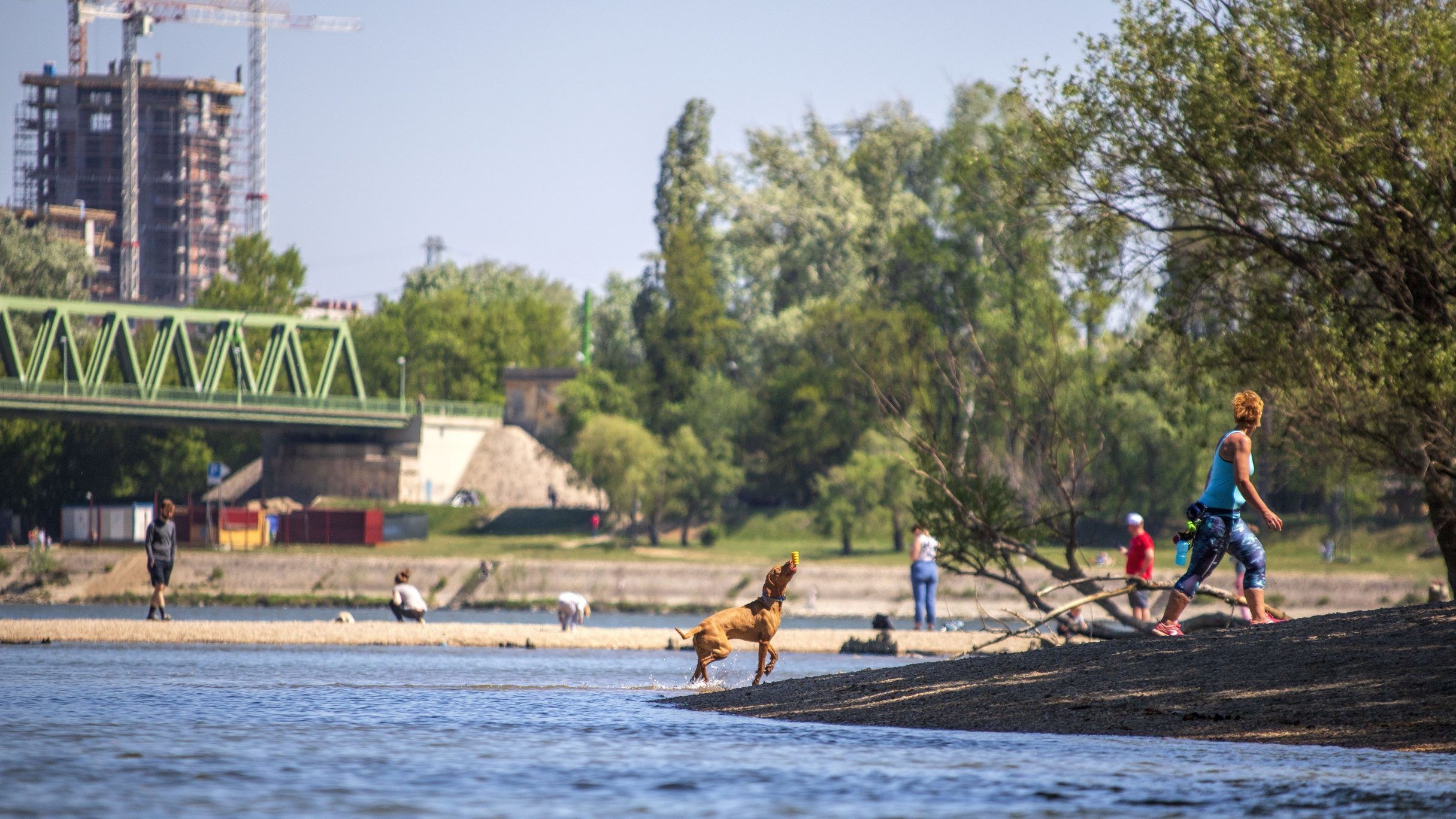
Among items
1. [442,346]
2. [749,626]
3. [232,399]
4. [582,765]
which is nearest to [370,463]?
[232,399]

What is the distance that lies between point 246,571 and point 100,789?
174 ft

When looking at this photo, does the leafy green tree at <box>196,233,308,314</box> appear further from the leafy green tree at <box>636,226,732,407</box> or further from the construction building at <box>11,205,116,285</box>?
Answer: the construction building at <box>11,205,116,285</box>

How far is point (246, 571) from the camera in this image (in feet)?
195

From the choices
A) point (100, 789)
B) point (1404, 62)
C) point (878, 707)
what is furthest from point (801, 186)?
point (100, 789)

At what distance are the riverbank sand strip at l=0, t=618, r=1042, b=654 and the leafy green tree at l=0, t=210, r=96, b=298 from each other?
2768 inches

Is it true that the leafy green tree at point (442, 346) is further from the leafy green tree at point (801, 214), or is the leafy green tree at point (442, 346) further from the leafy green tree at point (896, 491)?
the leafy green tree at point (896, 491)

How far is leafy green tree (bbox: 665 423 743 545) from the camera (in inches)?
2940

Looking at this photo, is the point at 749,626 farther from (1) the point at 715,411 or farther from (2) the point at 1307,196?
(1) the point at 715,411

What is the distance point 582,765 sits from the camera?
9781 mm

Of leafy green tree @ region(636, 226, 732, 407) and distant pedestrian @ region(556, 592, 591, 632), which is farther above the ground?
leafy green tree @ region(636, 226, 732, 407)

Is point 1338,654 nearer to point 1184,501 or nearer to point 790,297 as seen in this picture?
point 1184,501

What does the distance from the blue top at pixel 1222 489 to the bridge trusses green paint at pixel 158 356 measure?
223 feet

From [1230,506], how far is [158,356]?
74999 mm

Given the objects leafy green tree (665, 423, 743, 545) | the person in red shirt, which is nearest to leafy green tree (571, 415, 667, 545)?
leafy green tree (665, 423, 743, 545)
